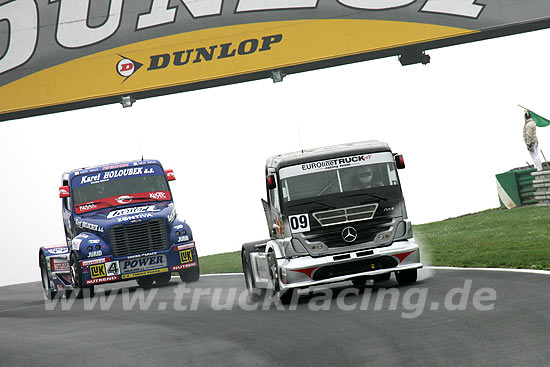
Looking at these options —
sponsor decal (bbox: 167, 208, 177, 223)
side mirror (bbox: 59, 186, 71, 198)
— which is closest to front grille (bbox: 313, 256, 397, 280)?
sponsor decal (bbox: 167, 208, 177, 223)

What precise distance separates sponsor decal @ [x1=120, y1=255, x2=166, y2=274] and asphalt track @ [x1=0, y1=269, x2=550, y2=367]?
3.20 metres

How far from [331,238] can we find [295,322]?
208cm

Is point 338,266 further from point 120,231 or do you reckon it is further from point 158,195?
point 158,195

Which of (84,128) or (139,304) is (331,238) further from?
(84,128)

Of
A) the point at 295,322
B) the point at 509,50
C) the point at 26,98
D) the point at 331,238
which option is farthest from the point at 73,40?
the point at 295,322

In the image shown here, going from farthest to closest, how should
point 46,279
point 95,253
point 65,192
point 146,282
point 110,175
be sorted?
1. point 46,279
2. point 146,282
3. point 110,175
4. point 65,192
5. point 95,253

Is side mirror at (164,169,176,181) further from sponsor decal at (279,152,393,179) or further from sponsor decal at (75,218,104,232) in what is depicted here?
sponsor decal at (279,152,393,179)

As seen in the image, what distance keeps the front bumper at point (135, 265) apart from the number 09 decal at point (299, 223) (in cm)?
600

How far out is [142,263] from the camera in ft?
56.0

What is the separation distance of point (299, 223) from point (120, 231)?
6214 millimetres

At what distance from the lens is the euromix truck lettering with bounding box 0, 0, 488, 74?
22.8 m

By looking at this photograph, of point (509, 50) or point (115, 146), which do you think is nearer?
point (509, 50)

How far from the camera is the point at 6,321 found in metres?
14.2

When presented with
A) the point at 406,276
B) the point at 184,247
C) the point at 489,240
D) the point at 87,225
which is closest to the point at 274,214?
the point at 406,276
